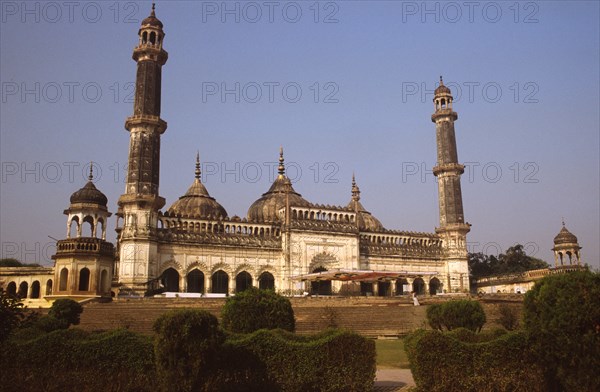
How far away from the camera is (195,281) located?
4281cm

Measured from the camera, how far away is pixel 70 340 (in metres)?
11.2

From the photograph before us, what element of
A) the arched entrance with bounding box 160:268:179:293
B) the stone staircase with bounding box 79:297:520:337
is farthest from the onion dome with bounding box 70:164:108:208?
the stone staircase with bounding box 79:297:520:337

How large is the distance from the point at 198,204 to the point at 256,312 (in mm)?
34004

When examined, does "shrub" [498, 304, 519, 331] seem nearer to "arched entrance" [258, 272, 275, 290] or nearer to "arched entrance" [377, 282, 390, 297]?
"arched entrance" [258, 272, 275, 290]

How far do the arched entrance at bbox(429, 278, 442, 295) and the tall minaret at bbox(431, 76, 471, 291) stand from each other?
0.94m

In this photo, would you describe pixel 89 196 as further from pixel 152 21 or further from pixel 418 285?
pixel 418 285

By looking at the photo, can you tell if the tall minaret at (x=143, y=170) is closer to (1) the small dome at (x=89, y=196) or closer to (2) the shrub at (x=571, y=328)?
(1) the small dome at (x=89, y=196)

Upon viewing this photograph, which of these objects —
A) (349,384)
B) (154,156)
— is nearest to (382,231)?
(154,156)

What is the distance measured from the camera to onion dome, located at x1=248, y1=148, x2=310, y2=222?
1876 inches

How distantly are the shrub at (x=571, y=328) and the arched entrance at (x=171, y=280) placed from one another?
3377 centimetres

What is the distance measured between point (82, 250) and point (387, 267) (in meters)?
25.7

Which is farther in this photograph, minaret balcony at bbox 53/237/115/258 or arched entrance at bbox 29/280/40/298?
arched entrance at bbox 29/280/40/298

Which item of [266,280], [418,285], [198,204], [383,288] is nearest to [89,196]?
[198,204]

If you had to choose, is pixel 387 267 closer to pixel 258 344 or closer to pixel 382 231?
pixel 382 231
